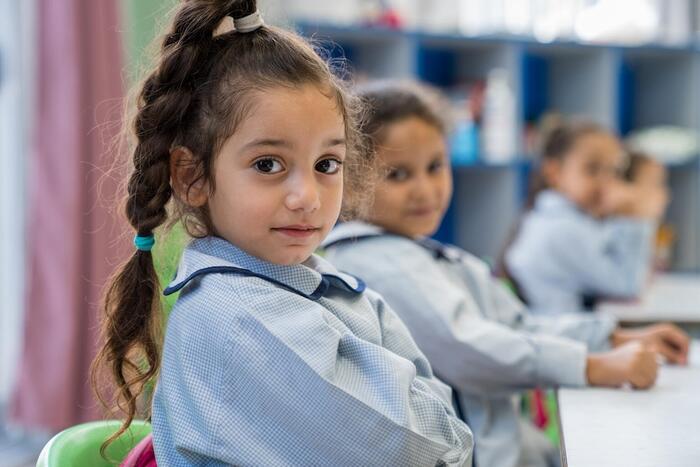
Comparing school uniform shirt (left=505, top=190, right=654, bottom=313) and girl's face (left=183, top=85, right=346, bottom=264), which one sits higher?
girl's face (left=183, top=85, right=346, bottom=264)

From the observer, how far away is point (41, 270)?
2.70 metres

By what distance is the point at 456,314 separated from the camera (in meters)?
1.30

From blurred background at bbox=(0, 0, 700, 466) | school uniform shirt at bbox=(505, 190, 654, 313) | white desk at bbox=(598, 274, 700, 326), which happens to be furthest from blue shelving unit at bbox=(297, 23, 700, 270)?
school uniform shirt at bbox=(505, 190, 654, 313)

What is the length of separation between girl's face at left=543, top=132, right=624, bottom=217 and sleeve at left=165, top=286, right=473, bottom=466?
1.91 metres

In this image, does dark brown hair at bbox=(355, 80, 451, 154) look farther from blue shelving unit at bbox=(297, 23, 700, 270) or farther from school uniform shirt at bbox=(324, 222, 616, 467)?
blue shelving unit at bbox=(297, 23, 700, 270)

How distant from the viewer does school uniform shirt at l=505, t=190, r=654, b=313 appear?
242 centimetres

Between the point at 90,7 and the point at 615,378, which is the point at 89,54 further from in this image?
the point at 615,378

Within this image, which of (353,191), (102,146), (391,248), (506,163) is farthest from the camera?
(506,163)

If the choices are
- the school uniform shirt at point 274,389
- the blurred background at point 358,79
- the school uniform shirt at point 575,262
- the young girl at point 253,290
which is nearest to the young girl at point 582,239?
the school uniform shirt at point 575,262

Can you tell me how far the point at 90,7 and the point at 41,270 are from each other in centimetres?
82

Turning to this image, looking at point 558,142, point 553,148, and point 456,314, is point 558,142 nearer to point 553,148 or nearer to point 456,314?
point 553,148

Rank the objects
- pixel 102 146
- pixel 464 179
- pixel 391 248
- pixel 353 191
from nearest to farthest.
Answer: pixel 353 191
pixel 391 248
pixel 102 146
pixel 464 179

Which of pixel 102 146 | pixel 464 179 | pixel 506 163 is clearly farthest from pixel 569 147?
pixel 102 146

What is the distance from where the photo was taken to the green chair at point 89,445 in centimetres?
91
